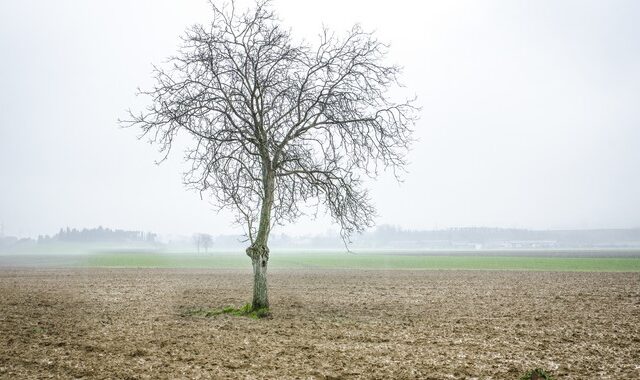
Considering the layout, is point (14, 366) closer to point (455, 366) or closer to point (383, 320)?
point (455, 366)

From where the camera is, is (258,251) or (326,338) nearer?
(326,338)

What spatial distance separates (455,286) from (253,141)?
18.9 meters

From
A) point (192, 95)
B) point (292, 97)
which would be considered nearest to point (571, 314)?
point (292, 97)

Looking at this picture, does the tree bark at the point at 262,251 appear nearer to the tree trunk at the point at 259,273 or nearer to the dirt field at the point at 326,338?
the tree trunk at the point at 259,273

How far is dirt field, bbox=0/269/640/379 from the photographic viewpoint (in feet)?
31.8

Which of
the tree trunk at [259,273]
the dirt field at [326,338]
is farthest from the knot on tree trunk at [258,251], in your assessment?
the dirt field at [326,338]

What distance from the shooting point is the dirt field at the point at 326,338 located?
9688mm

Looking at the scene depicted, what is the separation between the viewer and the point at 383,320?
16.4m

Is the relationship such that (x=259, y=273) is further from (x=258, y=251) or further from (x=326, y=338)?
(x=326, y=338)

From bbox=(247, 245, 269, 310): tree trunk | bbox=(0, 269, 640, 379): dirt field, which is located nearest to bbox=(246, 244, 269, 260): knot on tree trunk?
bbox=(247, 245, 269, 310): tree trunk

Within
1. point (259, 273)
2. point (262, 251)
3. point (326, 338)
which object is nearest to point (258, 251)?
point (262, 251)

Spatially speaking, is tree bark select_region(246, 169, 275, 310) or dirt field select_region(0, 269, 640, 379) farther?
tree bark select_region(246, 169, 275, 310)

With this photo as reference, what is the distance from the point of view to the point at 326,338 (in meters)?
13.0

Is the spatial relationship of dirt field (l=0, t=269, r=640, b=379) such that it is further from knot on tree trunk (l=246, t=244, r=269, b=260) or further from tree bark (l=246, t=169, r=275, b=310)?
knot on tree trunk (l=246, t=244, r=269, b=260)
